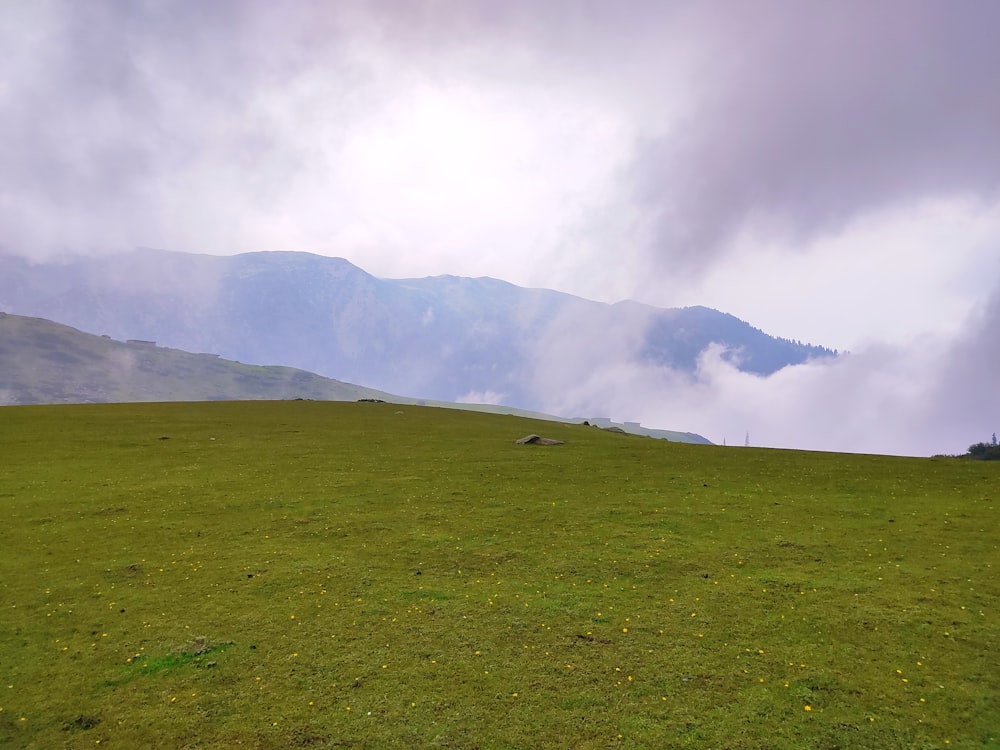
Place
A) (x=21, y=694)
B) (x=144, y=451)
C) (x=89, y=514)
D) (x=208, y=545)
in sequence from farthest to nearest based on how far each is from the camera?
(x=144, y=451), (x=89, y=514), (x=208, y=545), (x=21, y=694)

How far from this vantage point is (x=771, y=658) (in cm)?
1382

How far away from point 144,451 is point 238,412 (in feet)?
84.8

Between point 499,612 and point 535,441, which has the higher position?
point 535,441

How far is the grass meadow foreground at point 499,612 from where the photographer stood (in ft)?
38.8

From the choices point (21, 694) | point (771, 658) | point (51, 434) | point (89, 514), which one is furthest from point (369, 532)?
point (51, 434)

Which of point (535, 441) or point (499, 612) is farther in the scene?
point (535, 441)

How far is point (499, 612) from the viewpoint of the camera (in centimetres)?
1653

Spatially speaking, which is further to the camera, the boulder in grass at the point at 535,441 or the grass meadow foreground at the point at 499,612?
the boulder in grass at the point at 535,441

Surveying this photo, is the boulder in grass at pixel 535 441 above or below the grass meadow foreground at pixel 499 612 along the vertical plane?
above

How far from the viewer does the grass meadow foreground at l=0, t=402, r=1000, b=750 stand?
1184 centimetres

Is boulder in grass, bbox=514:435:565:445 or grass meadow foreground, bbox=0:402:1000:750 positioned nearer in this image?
grass meadow foreground, bbox=0:402:1000:750

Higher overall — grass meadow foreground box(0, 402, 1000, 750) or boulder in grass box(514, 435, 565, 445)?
boulder in grass box(514, 435, 565, 445)

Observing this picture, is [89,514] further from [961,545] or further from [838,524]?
[961,545]

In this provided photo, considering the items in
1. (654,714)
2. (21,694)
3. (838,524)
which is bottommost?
(21,694)
